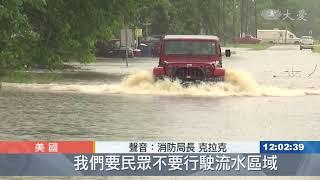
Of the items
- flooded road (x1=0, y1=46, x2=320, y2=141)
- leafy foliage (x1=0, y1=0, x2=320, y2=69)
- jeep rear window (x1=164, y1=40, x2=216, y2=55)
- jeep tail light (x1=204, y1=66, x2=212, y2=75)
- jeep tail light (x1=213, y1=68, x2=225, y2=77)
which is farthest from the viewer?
jeep rear window (x1=164, y1=40, x2=216, y2=55)

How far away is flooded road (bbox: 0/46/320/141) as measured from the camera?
13.6m

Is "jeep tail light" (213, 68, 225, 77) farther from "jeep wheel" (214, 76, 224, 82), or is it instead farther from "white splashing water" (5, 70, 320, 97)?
"white splashing water" (5, 70, 320, 97)

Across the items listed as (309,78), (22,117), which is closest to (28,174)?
(22,117)

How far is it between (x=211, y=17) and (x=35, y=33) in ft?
209

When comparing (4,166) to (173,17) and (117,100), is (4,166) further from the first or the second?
(173,17)

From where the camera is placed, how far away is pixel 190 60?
24266mm

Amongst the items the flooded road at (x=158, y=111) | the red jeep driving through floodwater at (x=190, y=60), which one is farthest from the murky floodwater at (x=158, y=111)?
the red jeep driving through floodwater at (x=190, y=60)

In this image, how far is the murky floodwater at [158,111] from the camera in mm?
13625

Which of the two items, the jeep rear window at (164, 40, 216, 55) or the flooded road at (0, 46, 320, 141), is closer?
the flooded road at (0, 46, 320, 141)

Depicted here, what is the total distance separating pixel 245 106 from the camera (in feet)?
65.8

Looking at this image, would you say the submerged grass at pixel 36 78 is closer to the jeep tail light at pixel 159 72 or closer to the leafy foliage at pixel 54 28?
the leafy foliage at pixel 54 28

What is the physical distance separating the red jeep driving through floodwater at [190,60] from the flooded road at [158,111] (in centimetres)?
37
